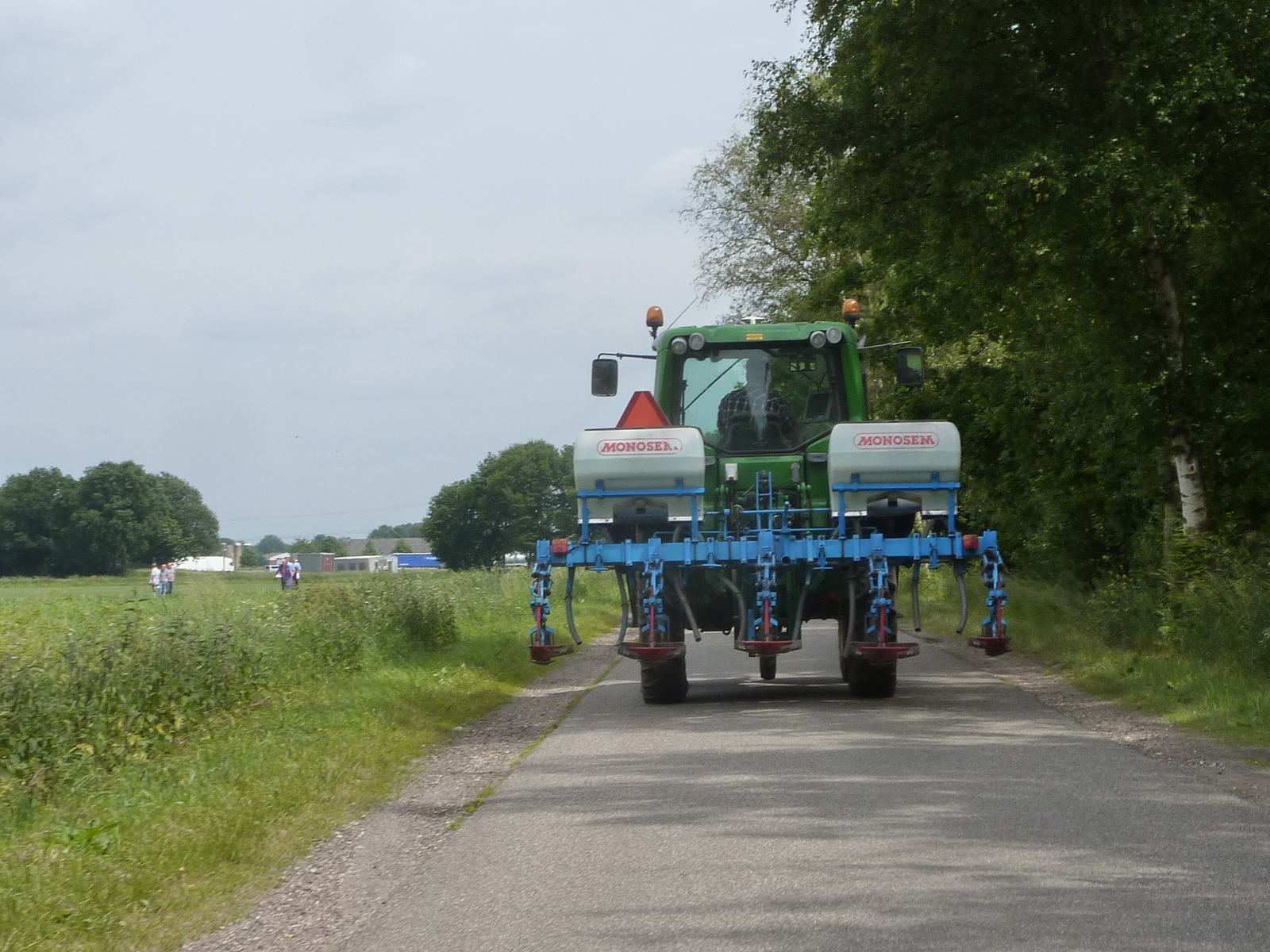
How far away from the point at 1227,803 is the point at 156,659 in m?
9.40

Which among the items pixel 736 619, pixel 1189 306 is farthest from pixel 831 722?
pixel 1189 306

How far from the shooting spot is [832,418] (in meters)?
14.4

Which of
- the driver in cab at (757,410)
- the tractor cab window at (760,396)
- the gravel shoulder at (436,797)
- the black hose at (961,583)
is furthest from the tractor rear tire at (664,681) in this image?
the black hose at (961,583)

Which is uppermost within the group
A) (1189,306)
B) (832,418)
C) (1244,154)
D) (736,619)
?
(1244,154)

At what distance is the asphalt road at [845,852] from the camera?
17.7ft

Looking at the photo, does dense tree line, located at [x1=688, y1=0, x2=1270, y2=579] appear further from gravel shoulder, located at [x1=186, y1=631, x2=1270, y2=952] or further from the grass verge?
gravel shoulder, located at [x1=186, y1=631, x2=1270, y2=952]

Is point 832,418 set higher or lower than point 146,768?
higher

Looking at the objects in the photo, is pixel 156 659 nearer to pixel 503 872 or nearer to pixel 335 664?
pixel 335 664

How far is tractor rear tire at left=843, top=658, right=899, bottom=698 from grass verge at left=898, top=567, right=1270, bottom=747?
6.83ft

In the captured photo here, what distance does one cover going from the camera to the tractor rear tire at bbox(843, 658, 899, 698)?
13703 mm

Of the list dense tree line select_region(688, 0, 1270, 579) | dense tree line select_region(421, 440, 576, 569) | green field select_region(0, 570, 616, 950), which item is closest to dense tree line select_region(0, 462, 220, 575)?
dense tree line select_region(421, 440, 576, 569)

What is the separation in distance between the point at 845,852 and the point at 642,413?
23.4 feet

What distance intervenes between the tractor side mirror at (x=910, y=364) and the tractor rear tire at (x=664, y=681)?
337cm

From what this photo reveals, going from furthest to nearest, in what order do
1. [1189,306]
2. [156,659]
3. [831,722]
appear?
[1189,306], [156,659], [831,722]
